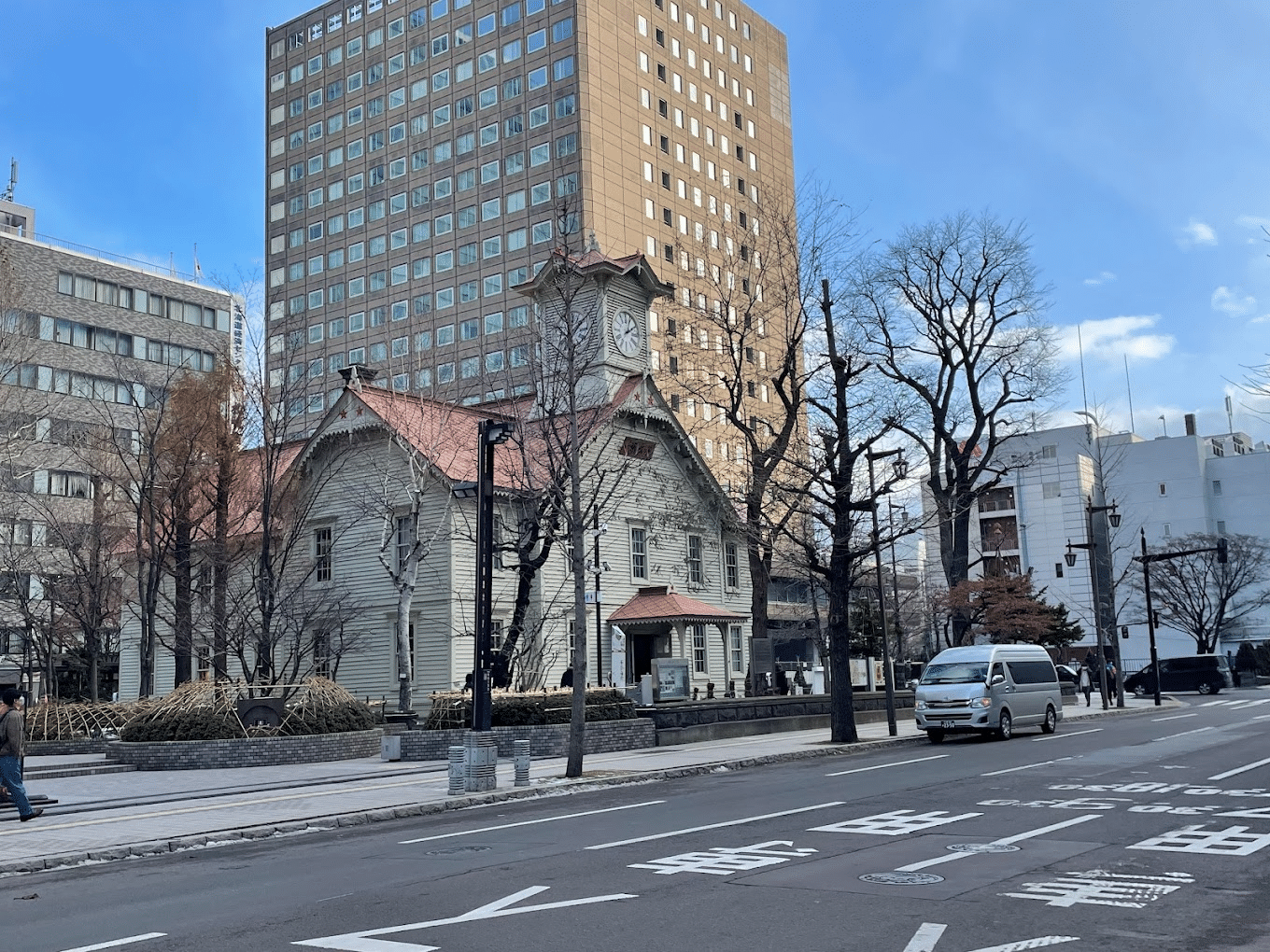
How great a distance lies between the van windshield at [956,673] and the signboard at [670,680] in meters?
7.80

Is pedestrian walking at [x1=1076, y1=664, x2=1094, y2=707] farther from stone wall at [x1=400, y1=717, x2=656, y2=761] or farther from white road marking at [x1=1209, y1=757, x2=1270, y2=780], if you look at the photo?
white road marking at [x1=1209, y1=757, x2=1270, y2=780]

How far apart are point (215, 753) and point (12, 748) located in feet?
32.5

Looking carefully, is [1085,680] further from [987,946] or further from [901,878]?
[987,946]

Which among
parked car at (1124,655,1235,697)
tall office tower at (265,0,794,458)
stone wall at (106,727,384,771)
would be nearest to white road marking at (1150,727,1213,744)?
stone wall at (106,727,384,771)

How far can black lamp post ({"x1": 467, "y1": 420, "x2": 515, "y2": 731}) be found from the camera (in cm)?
1883

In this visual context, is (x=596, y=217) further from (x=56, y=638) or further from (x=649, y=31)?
(x=56, y=638)

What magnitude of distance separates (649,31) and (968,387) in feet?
170

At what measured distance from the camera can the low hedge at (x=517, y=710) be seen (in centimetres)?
2700

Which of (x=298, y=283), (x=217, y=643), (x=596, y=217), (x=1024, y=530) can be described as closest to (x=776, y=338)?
(x=596, y=217)

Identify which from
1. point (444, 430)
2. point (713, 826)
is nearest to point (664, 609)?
point (444, 430)

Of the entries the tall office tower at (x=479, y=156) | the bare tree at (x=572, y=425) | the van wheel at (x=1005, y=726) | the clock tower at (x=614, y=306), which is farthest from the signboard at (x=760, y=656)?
the tall office tower at (x=479, y=156)

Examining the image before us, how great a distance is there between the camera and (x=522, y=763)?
19547mm

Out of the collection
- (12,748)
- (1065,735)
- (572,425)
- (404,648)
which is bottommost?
(1065,735)

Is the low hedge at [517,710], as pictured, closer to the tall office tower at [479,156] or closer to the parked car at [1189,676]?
the parked car at [1189,676]
